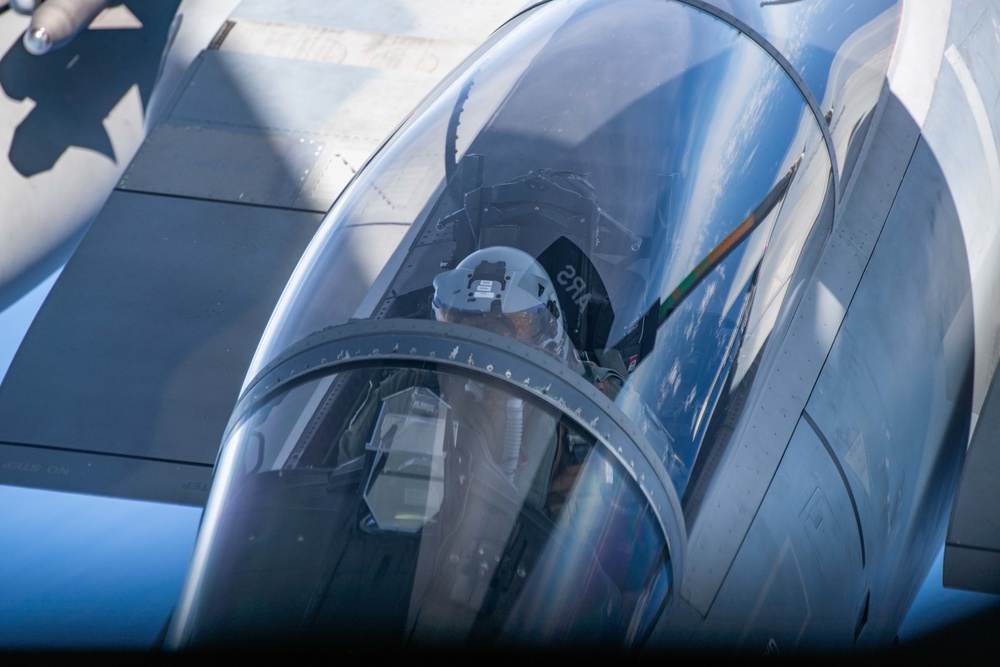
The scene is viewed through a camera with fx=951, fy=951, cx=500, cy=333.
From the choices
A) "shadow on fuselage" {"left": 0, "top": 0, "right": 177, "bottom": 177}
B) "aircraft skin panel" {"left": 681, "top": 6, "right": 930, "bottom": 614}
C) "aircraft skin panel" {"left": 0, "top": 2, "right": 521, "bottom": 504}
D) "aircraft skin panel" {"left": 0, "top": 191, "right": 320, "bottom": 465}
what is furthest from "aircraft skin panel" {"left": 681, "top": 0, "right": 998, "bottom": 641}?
"shadow on fuselage" {"left": 0, "top": 0, "right": 177, "bottom": 177}

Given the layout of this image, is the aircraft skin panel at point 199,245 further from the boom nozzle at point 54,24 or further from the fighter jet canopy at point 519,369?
the fighter jet canopy at point 519,369

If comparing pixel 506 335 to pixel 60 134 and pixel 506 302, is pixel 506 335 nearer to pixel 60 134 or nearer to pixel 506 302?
pixel 506 302

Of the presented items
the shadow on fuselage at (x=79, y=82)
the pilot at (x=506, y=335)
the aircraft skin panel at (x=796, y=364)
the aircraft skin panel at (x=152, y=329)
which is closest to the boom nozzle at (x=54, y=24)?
the shadow on fuselage at (x=79, y=82)

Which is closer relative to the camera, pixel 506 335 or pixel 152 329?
pixel 506 335

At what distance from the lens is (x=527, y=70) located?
3.66 metres

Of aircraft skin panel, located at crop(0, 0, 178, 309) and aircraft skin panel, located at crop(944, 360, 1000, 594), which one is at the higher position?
aircraft skin panel, located at crop(0, 0, 178, 309)

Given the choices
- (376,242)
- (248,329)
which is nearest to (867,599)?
(376,242)

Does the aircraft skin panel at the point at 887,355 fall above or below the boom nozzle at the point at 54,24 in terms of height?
below

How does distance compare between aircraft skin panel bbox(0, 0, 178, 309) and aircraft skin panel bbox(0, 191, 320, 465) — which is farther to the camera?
aircraft skin panel bbox(0, 0, 178, 309)

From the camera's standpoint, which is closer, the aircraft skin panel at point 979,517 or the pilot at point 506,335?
the pilot at point 506,335

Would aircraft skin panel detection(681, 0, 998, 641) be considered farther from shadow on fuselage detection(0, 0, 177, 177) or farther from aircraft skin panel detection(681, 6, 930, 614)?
shadow on fuselage detection(0, 0, 177, 177)

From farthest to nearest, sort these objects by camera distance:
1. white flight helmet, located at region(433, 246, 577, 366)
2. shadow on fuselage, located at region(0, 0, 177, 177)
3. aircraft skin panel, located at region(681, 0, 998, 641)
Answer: shadow on fuselage, located at region(0, 0, 177, 177) < aircraft skin panel, located at region(681, 0, 998, 641) < white flight helmet, located at region(433, 246, 577, 366)

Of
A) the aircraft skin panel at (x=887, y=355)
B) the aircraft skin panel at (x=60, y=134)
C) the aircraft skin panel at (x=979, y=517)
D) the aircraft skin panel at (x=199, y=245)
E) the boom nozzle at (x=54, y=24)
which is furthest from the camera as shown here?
the aircraft skin panel at (x=60, y=134)

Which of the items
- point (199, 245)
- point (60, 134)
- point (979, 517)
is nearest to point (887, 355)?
point (979, 517)
